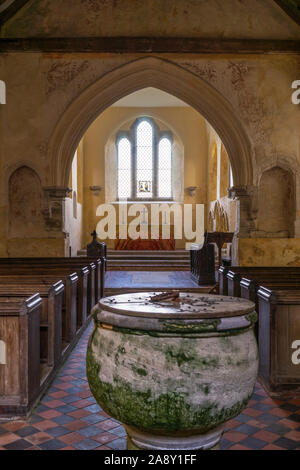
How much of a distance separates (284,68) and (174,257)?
6223 millimetres

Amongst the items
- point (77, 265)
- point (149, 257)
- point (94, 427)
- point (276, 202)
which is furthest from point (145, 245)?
point (94, 427)

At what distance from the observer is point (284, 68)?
9000 mm

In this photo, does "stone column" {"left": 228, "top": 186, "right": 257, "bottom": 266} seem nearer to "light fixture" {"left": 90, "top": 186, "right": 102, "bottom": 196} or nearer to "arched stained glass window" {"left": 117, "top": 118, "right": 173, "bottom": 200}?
"light fixture" {"left": 90, "top": 186, "right": 102, "bottom": 196}

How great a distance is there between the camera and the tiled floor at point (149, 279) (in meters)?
9.41

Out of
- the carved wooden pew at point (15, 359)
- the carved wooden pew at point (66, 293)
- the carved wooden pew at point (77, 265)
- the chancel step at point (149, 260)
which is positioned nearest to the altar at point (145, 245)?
the chancel step at point (149, 260)

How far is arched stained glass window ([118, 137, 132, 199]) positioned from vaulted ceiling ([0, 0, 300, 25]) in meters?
8.61

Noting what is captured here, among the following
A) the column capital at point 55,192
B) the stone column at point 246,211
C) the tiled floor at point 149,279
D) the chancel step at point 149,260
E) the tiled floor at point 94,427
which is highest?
the column capital at point 55,192

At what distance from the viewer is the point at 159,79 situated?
9.38 m

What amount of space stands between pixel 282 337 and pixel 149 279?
6.73 meters

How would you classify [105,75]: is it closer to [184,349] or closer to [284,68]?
[284,68]

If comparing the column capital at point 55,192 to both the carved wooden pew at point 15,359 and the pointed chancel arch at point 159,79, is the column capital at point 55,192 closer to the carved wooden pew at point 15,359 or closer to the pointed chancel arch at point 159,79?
the pointed chancel arch at point 159,79

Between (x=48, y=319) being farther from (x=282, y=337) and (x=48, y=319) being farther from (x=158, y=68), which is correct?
(x=158, y=68)

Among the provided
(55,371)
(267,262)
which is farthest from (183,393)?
(267,262)

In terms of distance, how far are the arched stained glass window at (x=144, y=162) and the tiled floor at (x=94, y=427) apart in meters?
13.7
